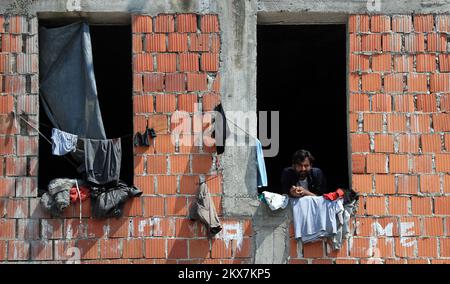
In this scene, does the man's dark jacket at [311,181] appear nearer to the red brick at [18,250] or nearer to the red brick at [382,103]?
the red brick at [382,103]

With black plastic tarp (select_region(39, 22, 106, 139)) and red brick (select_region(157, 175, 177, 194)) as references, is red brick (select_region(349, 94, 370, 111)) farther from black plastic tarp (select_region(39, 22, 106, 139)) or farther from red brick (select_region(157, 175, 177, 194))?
black plastic tarp (select_region(39, 22, 106, 139))

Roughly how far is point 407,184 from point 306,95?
13.6 feet

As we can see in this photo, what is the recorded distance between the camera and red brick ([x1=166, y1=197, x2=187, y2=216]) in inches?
373

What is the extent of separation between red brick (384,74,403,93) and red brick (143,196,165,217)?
Result: 2808 mm

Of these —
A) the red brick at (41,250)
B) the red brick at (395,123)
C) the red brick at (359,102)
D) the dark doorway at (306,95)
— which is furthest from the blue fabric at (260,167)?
the dark doorway at (306,95)

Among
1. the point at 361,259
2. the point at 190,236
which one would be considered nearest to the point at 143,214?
the point at 190,236

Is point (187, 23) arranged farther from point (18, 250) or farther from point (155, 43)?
point (18, 250)

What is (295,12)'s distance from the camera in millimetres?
9789

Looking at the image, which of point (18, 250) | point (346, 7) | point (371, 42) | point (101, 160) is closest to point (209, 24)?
point (346, 7)

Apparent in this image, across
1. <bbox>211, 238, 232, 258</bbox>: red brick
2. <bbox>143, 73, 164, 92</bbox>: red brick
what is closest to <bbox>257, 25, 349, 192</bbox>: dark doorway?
<bbox>143, 73, 164, 92</bbox>: red brick

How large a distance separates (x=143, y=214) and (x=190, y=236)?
570 mm

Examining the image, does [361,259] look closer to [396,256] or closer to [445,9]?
[396,256]

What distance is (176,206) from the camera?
31.1 feet

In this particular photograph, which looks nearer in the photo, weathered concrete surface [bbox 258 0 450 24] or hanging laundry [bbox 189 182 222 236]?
hanging laundry [bbox 189 182 222 236]
